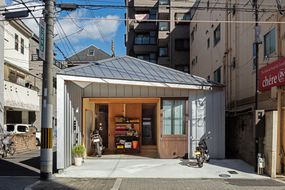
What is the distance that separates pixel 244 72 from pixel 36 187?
12.4 m

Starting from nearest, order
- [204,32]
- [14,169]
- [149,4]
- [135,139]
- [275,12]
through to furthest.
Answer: [275,12] < [14,169] < [135,139] < [204,32] < [149,4]


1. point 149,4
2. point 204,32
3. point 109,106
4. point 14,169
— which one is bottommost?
point 14,169

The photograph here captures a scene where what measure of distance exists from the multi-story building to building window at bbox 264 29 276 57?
65.2ft

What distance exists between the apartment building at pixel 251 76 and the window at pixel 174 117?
2.62 meters

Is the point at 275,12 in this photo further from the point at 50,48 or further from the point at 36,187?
the point at 36,187

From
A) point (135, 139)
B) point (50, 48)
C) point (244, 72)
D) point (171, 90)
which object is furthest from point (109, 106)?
point (50, 48)

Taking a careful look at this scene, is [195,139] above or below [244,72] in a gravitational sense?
below

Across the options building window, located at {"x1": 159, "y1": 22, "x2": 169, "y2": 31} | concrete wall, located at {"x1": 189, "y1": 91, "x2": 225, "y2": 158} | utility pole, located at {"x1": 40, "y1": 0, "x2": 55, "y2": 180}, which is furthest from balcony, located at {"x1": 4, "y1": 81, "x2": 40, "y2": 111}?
Answer: utility pole, located at {"x1": 40, "y1": 0, "x2": 55, "y2": 180}

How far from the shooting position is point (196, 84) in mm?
20391

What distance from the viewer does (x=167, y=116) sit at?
21.3 meters

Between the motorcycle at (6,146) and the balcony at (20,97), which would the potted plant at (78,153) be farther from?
the balcony at (20,97)

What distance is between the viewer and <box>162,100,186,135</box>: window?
21188 millimetres

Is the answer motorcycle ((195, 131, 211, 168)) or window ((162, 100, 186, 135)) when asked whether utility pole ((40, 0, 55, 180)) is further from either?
window ((162, 100, 186, 135))

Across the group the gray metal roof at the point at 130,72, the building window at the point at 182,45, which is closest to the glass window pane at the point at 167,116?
the gray metal roof at the point at 130,72
